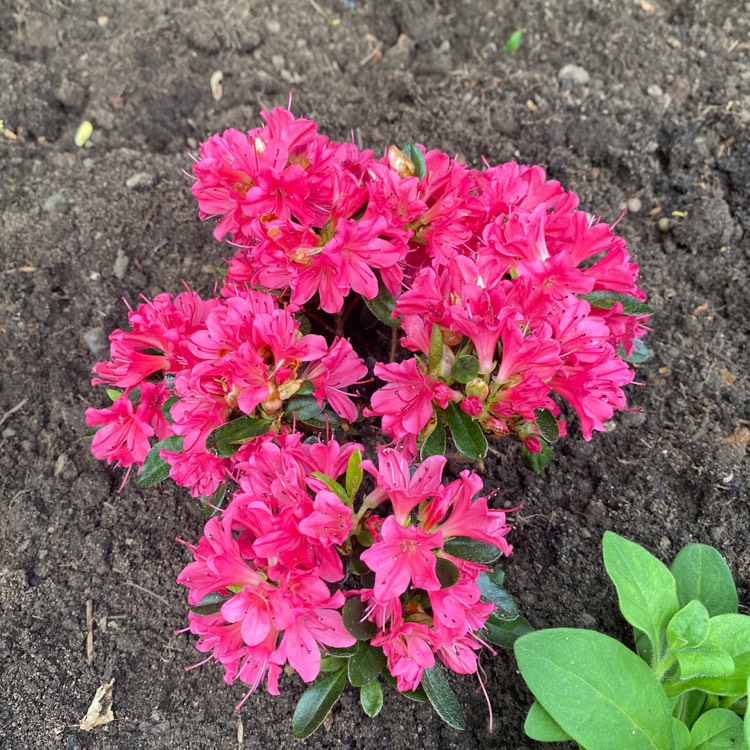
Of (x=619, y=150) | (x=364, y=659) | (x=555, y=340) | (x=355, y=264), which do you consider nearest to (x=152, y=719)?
(x=364, y=659)

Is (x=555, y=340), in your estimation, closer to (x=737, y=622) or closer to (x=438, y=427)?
(x=438, y=427)

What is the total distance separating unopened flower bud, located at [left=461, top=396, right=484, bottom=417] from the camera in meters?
1.41

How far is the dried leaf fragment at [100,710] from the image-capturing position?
1.81m

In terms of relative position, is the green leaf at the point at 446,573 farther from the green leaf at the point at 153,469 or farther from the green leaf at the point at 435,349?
the green leaf at the point at 153,469

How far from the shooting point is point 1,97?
2.69 m

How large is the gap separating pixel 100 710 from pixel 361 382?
1.15 m

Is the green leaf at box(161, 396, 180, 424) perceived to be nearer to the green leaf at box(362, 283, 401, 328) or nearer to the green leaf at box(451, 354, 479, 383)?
the green leaf at box(362, 283, 401, 328)

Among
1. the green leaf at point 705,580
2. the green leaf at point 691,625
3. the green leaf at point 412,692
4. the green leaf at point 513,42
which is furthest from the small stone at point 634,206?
the green leaf at point 412,692

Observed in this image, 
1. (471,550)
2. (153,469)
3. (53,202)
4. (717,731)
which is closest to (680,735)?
(717,731)

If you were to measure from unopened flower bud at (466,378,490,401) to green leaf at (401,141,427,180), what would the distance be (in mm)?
530

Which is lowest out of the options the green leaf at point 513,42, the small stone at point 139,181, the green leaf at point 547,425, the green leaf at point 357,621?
the small stone at point 139,181

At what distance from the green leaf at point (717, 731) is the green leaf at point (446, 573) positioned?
2.34ft

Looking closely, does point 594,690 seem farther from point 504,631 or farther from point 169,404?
point 169,404

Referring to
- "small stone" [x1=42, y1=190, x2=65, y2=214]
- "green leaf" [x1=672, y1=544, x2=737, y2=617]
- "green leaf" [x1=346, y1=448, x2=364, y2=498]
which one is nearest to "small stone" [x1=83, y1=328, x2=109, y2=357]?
"small stone" [x1=42, y1=190, x2=65, y2=214]
